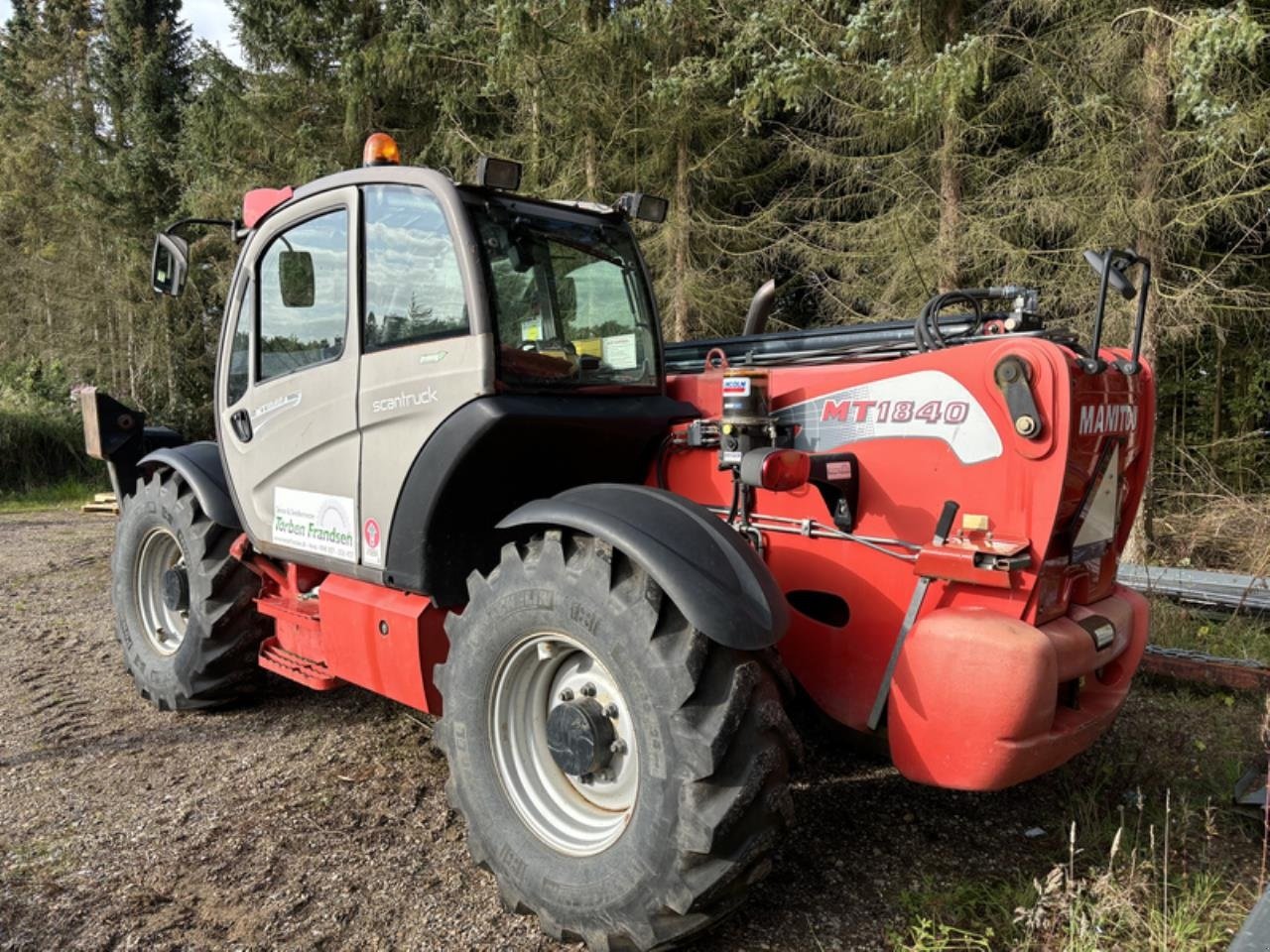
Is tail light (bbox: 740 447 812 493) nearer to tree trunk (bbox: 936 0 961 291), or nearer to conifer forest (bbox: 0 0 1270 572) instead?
conifer forest (bbox: 0 0 1270 572)

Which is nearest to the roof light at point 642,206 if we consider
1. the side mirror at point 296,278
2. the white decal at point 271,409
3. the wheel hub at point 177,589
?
the side mirror at point 296,278

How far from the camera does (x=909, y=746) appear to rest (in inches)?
105

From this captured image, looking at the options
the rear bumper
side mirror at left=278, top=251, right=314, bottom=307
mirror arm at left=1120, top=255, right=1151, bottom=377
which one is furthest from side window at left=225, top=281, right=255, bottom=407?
mirror arm at left=1120, top=255, right=1151, bottom=377

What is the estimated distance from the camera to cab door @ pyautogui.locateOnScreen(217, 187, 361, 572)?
12.0 feet

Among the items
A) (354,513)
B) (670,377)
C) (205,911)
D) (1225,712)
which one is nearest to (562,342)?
(670,377)

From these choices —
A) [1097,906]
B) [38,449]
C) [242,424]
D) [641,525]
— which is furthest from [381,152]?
[38,449]

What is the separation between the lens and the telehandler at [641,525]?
252 centimetres

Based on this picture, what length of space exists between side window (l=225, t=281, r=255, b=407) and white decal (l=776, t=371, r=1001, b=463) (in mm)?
2556

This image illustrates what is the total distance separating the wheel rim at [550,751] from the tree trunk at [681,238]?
28.7 feet

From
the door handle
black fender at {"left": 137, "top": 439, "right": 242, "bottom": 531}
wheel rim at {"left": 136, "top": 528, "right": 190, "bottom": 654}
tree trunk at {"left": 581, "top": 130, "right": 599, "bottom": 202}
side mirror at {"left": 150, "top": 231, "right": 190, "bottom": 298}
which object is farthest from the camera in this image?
tree trunk at {"left": 581, "top": 130, "right": 599, "bottom": 202}

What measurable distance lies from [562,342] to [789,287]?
8400 mm

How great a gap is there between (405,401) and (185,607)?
2.40m

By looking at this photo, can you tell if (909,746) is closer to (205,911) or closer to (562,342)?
(562,342)

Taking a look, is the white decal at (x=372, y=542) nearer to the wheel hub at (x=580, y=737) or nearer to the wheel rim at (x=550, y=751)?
the wheel rim at (x=550, y=751)
